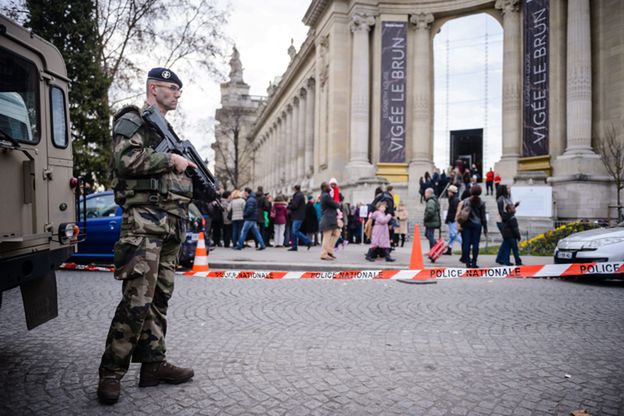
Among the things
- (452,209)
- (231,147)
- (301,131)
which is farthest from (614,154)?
(231,147)

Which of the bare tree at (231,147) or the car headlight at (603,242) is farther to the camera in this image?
the bare tree at (231,147)

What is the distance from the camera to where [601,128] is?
77.8ft

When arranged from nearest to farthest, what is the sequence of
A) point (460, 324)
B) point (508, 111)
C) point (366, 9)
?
point (460, 324), point (508, 111), point (366, 9)

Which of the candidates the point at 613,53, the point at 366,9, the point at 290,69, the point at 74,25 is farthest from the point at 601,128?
the point at 290,69

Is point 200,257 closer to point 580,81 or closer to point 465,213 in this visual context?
point 465,213

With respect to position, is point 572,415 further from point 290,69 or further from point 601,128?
point 290,69

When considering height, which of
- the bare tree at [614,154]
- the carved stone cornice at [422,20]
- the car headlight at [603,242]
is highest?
the carved stone cornice at [422,20]

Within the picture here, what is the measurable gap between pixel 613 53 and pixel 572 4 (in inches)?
127

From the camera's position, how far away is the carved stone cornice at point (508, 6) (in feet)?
90.7

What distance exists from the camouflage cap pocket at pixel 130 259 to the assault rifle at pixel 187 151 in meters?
0.59

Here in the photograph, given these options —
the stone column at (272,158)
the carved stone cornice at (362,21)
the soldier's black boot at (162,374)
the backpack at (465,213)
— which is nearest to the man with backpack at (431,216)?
the backpack at (465,213)

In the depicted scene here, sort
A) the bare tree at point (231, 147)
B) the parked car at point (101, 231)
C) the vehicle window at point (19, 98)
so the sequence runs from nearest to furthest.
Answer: the vehicle window at point (19, 98), the parked car at point (101, 231), the bare tree at point (231, 147)

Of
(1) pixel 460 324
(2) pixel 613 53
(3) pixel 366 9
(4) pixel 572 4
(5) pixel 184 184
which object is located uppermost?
(3) pixel 366 9

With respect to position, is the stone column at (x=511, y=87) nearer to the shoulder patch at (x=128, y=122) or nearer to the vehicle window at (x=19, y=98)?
the vehicle window at (x=19, y=98)
